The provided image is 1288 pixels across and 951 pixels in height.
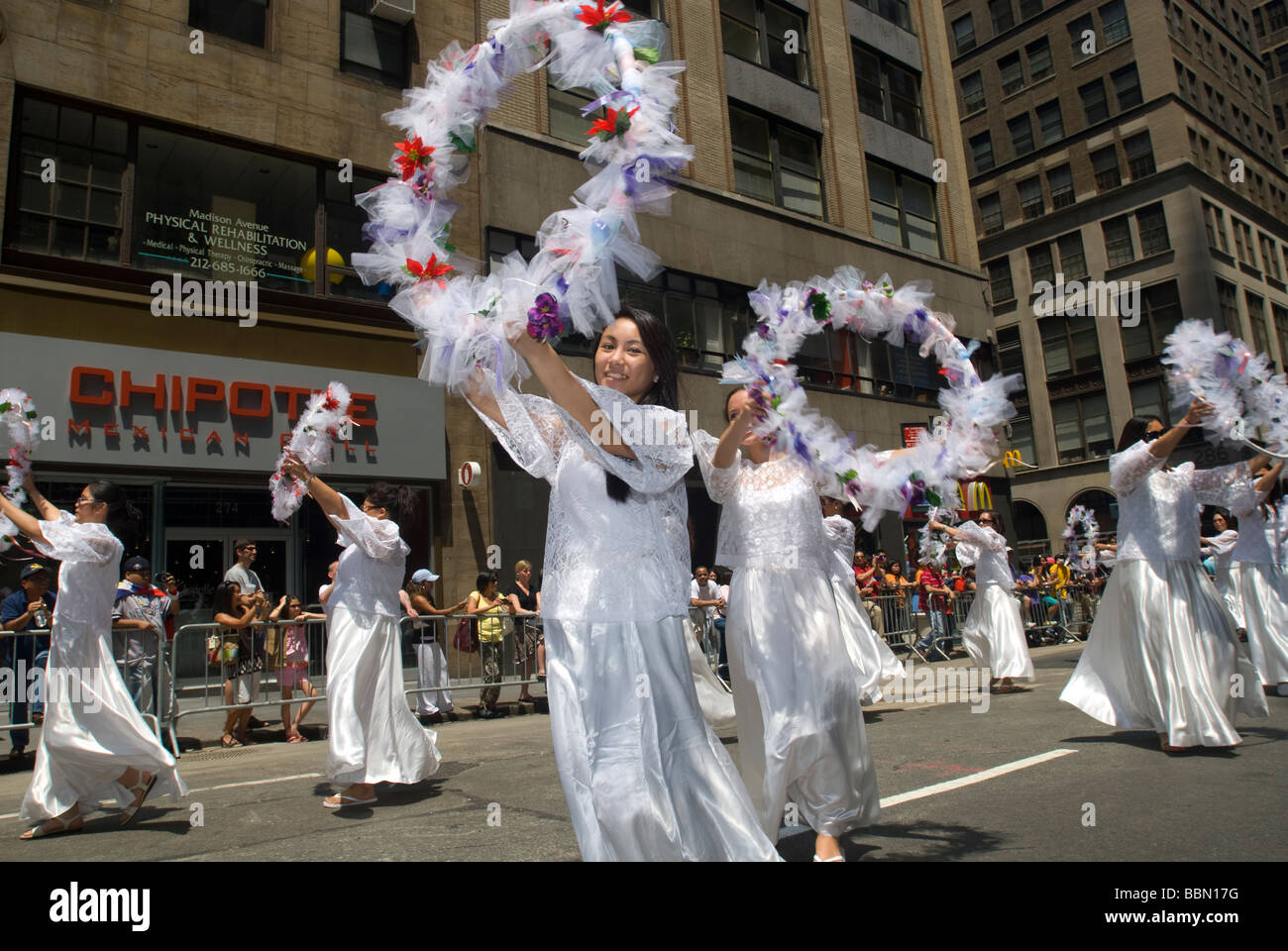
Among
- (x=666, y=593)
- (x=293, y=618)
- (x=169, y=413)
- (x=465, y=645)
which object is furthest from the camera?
(x=169, y=413)

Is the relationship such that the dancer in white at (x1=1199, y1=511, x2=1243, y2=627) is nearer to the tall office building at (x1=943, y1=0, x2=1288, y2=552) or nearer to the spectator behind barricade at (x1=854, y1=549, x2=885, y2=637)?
the spectator behind barricade at (x1=854, y1=549, x2=885, y2=637)

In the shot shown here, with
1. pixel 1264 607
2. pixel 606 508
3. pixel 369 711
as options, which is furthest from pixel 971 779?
pixel 1264 607

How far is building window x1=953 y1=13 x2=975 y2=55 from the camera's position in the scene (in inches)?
1836

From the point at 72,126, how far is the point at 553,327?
46.1ft

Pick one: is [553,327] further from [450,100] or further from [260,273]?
[260,273]

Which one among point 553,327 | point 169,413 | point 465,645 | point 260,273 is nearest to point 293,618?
point 465,645

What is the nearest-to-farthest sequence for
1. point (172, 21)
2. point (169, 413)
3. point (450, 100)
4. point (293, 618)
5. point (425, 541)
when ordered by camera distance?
point (450, 100) < point (293, 618) < point (169, 413) < point (172, 21) < point (425, 541)

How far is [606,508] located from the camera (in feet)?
9.46

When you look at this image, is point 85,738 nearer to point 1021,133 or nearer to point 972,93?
point 1021,133

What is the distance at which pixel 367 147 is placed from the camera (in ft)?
51.6

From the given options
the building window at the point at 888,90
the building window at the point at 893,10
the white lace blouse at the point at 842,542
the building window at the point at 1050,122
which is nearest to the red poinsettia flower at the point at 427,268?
the white lace blouse at the point at 842,542

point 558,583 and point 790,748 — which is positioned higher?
point 558,583

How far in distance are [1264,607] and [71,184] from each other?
626 inches

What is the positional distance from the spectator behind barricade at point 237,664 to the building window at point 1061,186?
139ft
